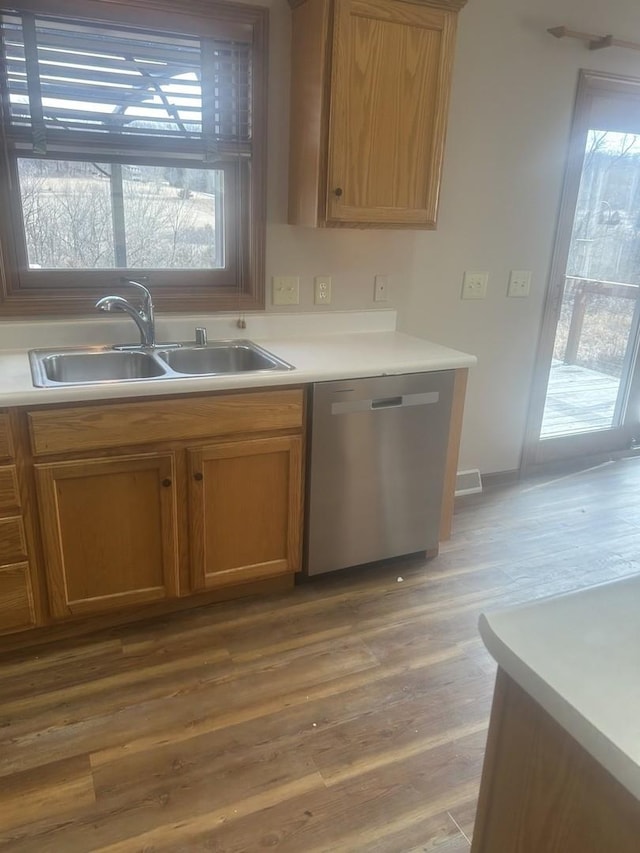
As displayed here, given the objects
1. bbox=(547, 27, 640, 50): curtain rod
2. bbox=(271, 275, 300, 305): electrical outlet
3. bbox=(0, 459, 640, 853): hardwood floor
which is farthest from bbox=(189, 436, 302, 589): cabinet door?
bbox=(547, 27, 640, 50): curtain rod

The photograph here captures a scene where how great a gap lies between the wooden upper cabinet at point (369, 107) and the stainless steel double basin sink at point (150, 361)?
560 millimetres

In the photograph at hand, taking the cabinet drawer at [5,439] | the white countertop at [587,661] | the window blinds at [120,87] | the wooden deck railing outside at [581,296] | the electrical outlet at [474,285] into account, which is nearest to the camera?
the white countertop at [587,661]

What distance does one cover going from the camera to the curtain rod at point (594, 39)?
2822mm

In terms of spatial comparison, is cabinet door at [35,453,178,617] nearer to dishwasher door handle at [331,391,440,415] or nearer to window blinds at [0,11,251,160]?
dishwasher door handle at [331,391,440,415]

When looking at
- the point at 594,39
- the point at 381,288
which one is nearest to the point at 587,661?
the point at 381,288

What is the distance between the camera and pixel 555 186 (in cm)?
314

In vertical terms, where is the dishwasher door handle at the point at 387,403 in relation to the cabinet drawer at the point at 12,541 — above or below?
above

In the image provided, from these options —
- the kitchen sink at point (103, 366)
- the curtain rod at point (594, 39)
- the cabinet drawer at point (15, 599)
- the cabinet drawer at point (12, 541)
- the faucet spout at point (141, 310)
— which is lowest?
the cabinet drawer at point (15, 599)

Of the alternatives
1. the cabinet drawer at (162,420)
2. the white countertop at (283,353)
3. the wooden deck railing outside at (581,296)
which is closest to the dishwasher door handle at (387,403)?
the white countertop at (283,353)

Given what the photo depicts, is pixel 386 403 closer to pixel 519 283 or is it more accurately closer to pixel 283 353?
pixel 283 353

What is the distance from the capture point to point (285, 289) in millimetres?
2645

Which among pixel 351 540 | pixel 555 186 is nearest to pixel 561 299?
pixel 555 186

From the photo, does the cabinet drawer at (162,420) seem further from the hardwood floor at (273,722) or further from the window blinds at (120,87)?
the window blinds at (120,87)

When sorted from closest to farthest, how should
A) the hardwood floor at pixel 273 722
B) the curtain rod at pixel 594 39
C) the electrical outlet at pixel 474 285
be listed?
1. the hardwood floor at pixel 273 722
2. the curtain rod at pixel 594 39
3. the electrical outlet at pixel 474 285
